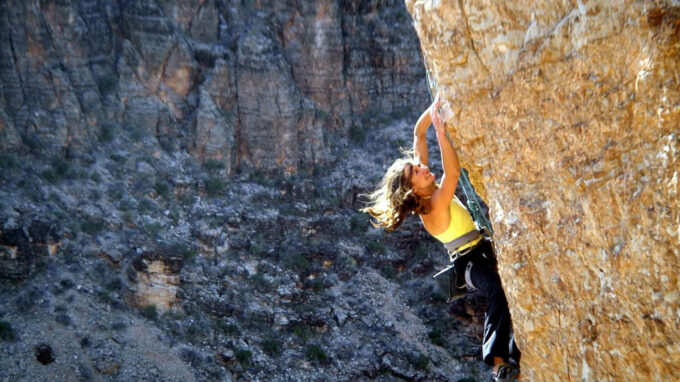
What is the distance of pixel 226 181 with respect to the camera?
23.7 m

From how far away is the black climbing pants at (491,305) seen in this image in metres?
4.89

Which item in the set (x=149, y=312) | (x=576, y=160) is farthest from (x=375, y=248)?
(x=576, y=160)

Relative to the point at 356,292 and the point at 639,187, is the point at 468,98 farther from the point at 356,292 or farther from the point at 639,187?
the point at 356,292

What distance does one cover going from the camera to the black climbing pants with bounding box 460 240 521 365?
489 cm

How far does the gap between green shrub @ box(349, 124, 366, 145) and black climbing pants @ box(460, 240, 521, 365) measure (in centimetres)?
2126

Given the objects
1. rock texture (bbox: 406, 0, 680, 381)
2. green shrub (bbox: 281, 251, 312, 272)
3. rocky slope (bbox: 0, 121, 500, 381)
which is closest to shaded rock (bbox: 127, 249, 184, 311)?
rocky slope (bbox: 0, 121, 500, 381)

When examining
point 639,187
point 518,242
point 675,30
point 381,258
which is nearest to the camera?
point 675,30

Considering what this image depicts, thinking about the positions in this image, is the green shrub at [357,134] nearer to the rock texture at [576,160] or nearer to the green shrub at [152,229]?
the green shrub at [152,229]

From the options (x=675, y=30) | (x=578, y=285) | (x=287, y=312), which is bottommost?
(x=287, y=312)

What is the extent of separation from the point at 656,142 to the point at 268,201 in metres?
21.0

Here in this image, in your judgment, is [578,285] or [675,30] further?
[578,285]

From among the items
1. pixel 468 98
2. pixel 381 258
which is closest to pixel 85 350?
pixel 381 258

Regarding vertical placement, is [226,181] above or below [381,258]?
above

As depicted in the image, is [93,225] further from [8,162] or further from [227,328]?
[227,328]
